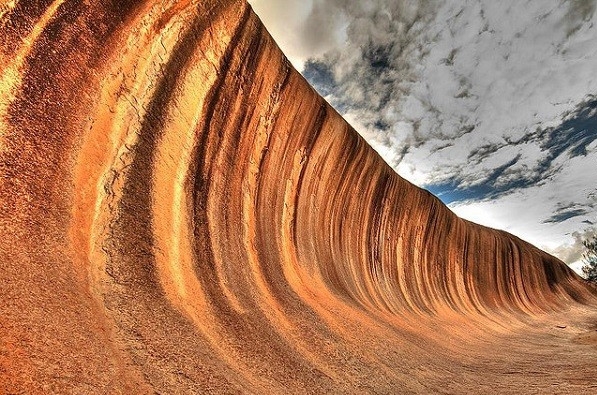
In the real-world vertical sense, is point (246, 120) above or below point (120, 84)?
above

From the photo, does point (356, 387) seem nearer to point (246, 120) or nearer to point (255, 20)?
point (246, 120)

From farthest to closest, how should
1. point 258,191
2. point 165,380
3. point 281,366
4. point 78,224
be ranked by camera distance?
point 258,191 < point 281,366 < point 78,224 < point 165,380

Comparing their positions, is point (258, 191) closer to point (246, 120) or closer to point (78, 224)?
point (246, 120)

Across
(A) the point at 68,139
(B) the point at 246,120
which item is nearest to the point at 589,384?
(B) the point at 246,120

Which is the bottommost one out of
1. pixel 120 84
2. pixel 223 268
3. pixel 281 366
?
pixel 281 366

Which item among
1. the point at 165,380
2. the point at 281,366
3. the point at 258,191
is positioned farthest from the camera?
the point at 258,191

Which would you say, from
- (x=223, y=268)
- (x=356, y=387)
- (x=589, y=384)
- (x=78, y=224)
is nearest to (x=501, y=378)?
(x=589, y=384)

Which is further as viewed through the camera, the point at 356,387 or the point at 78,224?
the point at 356,387
